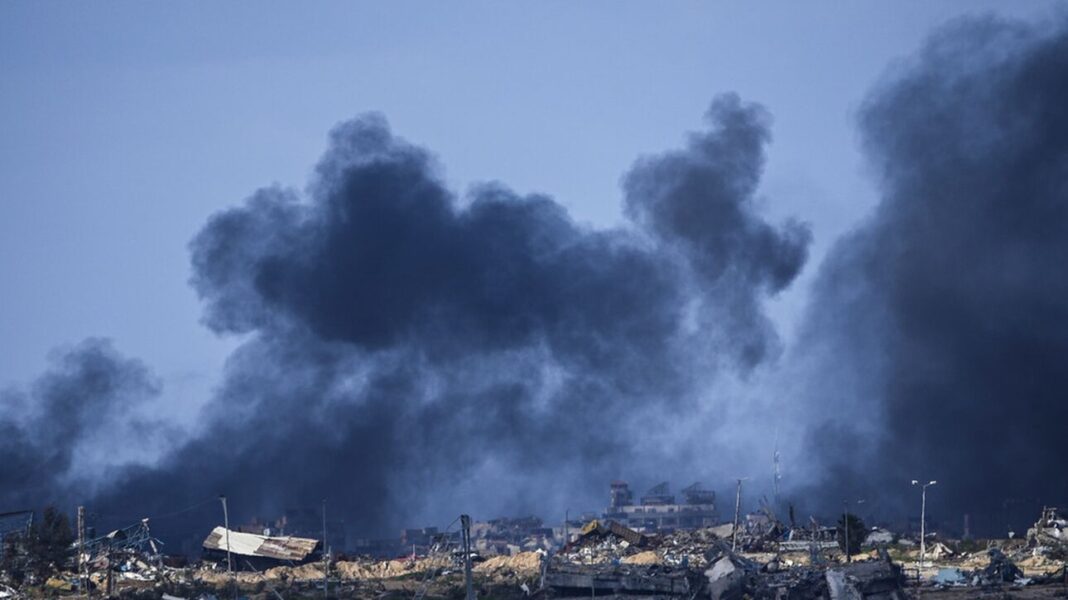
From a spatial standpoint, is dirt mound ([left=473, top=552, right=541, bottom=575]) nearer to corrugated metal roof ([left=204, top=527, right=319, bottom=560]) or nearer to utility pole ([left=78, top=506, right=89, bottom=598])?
corrugated metal roof ([left=204, top=527, right=319, bottom=560])

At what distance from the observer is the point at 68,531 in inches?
2280

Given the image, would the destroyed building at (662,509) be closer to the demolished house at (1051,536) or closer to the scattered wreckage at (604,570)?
the scattered wreckage at (604,570)

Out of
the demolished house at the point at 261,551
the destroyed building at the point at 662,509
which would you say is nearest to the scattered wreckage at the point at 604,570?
the demolished house at the point at 261,551

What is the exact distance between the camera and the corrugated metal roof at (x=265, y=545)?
64.0 meters

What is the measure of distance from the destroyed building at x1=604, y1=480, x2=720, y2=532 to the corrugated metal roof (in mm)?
47904

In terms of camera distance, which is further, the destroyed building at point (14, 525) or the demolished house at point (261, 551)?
the demolished house at point (261, 551)

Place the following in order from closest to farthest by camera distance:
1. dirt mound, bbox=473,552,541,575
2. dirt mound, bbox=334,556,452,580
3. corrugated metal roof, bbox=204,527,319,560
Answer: dirt mound, bbox=473,552,541,575, dirt mound, bbox=334,556,452,580, corrugated metal roof, bbox=204,527,319,560

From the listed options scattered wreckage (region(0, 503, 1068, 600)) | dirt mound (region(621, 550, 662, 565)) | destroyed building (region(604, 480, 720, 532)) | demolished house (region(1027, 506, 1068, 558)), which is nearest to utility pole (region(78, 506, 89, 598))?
scattered wreckage (region(0, 503, 1068, 600))

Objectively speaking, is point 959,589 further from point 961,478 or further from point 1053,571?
point 961,478

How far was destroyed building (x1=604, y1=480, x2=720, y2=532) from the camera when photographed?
11244 centimetres

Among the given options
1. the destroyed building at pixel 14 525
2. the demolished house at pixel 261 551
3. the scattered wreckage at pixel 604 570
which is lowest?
the scattered wreckage at pixel 604 570

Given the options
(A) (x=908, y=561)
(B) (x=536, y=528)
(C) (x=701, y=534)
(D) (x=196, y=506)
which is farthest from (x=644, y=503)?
(A) (x=908, y=561)

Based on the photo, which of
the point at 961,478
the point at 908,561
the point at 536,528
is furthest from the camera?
the point at 536,528

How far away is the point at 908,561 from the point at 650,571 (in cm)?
1610
